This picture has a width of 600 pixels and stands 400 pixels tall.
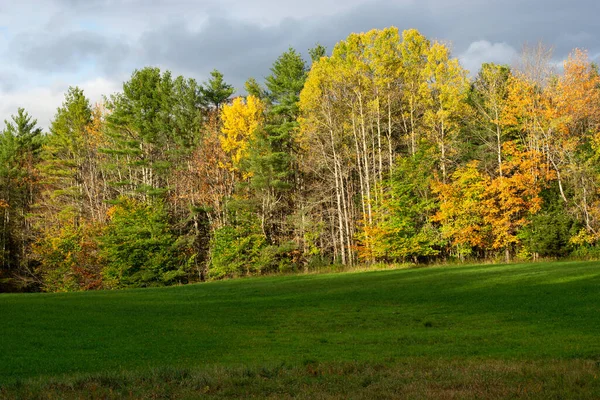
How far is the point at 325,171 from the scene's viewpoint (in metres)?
51.8

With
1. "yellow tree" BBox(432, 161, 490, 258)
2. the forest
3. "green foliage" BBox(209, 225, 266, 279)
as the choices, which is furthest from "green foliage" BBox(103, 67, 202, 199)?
"yellow tree" BBox(432, 161, 490, 258)

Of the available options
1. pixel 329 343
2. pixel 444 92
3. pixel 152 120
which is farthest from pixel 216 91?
pixel 329 343

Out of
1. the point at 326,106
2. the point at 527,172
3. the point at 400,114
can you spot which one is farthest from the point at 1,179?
the point at 527,172

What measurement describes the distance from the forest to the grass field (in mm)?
15017

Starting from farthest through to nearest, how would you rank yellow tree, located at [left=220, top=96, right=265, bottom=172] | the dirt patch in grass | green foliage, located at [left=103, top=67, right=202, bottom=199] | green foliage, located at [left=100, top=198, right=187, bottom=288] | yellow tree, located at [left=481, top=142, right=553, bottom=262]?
green foliage, located at [left=103, top=67, right=202, bottom=199] → yellow tree, located at [left=220, top=96, right=265, bottom=172] → green foliage, located at [left=100, top=198, right=187, bottom=288] → yellow tree, located at [left=481, top=142, right=553, bottom=262] → the dirt patch in grass

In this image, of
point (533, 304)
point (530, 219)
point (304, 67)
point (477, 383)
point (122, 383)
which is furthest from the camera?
point (304, 67)

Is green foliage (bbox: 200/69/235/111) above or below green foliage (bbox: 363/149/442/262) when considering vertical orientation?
above

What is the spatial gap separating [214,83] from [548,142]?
35.2 m

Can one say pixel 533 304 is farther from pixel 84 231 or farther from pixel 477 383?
pixel 84 231

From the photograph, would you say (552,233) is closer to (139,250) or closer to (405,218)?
(405,218)

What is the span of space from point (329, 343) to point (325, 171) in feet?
129

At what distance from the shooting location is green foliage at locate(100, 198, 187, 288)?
47.4 m

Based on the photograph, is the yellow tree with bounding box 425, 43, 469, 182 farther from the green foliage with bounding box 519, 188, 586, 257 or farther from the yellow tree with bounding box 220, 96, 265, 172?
the yellow tree with bounding box 220, 96, 265, 172

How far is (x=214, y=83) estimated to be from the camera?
60.0 meters
